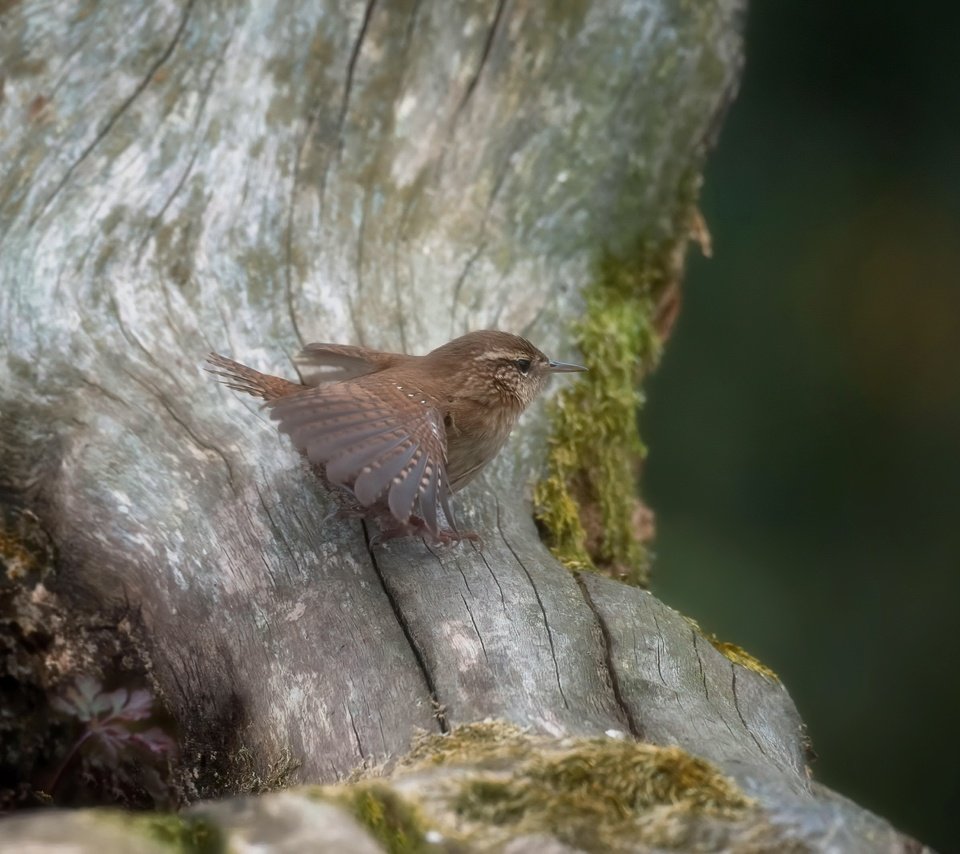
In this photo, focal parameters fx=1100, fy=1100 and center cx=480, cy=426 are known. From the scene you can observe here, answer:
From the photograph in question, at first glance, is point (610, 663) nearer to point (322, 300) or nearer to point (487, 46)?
point (322, 300)

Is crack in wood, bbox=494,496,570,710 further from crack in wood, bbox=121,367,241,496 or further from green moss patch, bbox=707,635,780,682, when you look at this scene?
crack in wood, bbox=121,367,241,496

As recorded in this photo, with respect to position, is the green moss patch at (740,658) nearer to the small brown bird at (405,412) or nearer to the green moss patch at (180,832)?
the small brown bird at (405,412)

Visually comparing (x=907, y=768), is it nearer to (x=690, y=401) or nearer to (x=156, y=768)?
(x=690, y=401)

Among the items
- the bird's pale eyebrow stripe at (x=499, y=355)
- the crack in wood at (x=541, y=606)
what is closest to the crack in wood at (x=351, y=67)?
the bird's pale eyebrow stripe at (x=499, y=355)

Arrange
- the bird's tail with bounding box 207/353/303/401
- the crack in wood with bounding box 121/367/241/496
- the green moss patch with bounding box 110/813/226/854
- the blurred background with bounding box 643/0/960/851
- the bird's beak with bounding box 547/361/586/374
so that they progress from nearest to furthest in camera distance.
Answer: the green moss patch with bounding box 110/813/226/854 < the crack in wood with bounding box 121/367/241/496 < the bird's tail with bounding box 207/353/303/401 < the bird's beak with bounding box 547/361/586/374 < the blurred background with bounding box 643/0/960/851

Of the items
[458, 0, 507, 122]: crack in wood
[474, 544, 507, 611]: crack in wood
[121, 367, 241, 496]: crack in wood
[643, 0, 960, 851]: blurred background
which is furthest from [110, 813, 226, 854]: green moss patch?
[643, 0, 960, 851]: blurred background

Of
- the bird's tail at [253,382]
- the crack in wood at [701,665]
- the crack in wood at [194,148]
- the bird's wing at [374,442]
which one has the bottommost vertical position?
the crack in wood at [701,665]

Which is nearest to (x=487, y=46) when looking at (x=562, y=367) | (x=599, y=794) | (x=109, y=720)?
(x=562, y=367)
